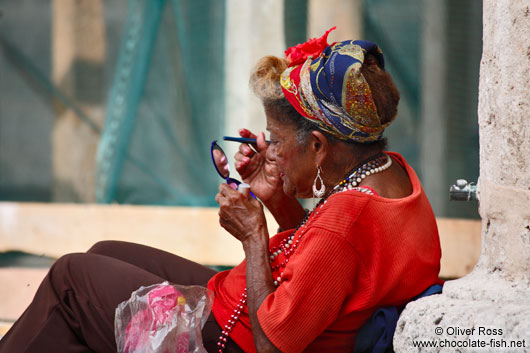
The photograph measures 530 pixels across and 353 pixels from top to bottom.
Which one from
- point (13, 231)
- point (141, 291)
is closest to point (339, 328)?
point (141, 291)

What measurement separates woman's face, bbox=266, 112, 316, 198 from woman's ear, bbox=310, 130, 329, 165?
2 cm

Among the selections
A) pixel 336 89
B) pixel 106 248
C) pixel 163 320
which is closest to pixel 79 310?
pixel 163 320

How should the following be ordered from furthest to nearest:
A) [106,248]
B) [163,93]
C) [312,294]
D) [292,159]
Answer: [163,93]
[106,248]
[292,159]
[312,294]

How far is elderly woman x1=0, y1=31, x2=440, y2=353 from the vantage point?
6.69 feet

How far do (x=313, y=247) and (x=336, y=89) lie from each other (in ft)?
1.71

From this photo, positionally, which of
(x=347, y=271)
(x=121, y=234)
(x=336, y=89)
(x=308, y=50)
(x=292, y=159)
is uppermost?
(x=308, y=50)

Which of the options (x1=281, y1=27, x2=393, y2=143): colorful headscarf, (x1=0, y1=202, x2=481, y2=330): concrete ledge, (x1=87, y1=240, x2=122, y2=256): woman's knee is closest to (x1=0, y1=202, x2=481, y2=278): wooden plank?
(x1=0, y1=202, x2=481, y2=330): concrete ledge

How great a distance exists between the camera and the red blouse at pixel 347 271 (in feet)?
6.63

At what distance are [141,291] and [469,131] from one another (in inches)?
124

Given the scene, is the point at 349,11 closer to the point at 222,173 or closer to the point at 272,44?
the point at 272,44

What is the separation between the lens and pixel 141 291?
7.93ft

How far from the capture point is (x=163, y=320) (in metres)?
2.27

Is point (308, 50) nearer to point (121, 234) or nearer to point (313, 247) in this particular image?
point (313, 247)

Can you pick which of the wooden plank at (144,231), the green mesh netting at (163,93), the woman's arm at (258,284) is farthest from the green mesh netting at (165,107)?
the woman's arm at (258,284)
